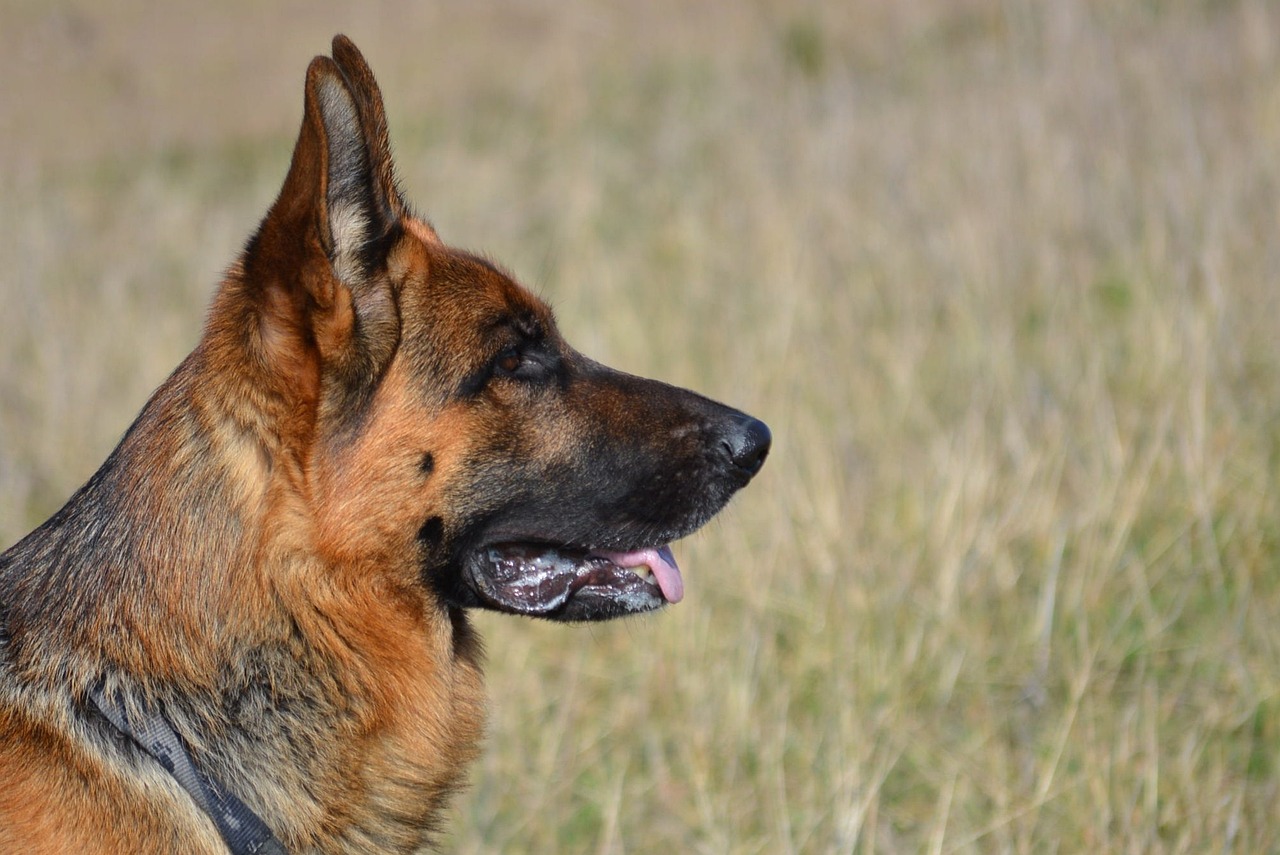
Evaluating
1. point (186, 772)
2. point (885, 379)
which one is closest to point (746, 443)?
point (186, 772)

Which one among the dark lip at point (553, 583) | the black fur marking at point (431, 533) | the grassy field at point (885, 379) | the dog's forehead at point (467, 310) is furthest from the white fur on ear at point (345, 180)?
the grassy field at point (885, 379)

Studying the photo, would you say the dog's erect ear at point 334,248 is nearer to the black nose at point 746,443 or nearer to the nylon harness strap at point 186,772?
the nylon harness strap at point 186,772

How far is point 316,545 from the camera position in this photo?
2572 mm

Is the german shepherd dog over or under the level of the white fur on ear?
under

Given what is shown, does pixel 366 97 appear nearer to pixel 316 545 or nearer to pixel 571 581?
pixel 316 545

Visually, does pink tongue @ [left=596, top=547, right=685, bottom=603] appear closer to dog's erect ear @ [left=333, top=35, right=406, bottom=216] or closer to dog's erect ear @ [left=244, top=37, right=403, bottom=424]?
dog's erect ear @ [left=244, top=37, right=403, bottom=424]

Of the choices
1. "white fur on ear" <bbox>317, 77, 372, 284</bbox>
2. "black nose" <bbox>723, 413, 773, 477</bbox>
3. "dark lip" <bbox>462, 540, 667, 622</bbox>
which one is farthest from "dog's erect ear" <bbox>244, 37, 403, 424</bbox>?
"black nose" <bbox>723, 413, 773, 477</bbox>

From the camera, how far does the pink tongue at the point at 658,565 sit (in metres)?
3.03

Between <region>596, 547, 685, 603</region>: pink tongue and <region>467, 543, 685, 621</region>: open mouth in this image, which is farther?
<region>596, 547, 685, 603</region>: pink tongue

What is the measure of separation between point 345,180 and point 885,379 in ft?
13.7

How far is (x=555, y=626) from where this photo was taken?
17.2 feet

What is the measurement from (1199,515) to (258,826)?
12.6ft

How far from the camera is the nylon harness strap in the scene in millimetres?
2402

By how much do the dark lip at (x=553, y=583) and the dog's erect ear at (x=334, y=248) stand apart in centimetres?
53
